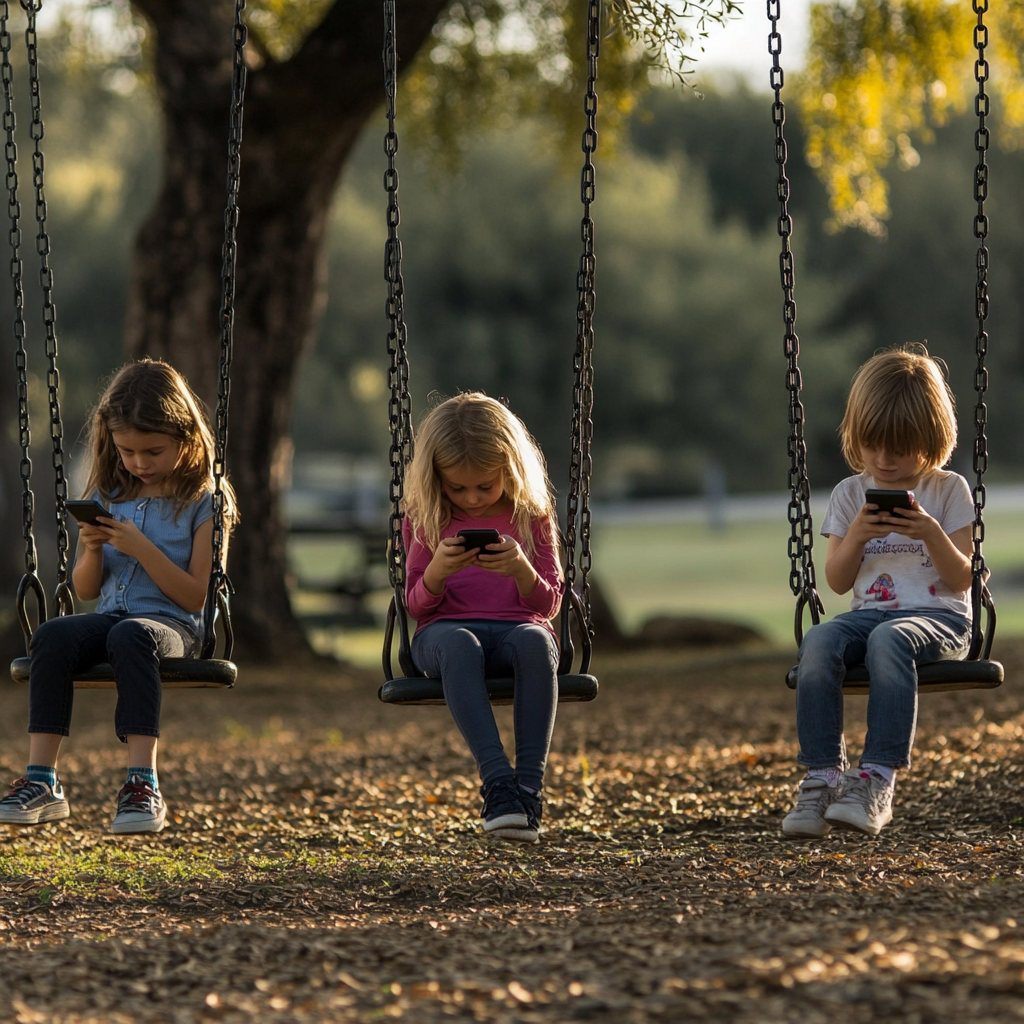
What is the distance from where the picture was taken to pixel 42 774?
399 centimetres

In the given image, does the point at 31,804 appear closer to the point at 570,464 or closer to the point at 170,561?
the point at 170,561

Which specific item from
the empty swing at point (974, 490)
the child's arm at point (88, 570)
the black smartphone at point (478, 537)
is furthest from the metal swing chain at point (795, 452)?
the child's arm at point (88, 570)

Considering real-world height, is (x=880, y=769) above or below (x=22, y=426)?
below

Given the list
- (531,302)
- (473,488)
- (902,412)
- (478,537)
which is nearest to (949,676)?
(902,412)

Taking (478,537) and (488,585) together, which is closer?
(478,537)

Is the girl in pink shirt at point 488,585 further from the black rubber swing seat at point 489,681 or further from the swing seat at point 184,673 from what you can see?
the swing seat at point 184,673

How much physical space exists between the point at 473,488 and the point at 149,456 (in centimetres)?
102

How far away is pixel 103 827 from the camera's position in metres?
4.67

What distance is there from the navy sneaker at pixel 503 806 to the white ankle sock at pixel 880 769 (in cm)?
88

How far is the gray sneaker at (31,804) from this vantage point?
12.6 feet

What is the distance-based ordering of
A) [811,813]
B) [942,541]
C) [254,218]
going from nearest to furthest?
[811,813]
[942,541]
[254,218]

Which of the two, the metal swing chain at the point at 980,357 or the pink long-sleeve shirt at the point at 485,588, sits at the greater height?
the metal swing chain at the point at 980,357

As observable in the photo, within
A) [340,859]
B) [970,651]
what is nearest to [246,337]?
[340,859]

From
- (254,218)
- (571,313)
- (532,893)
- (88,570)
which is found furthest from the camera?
(571,313)
